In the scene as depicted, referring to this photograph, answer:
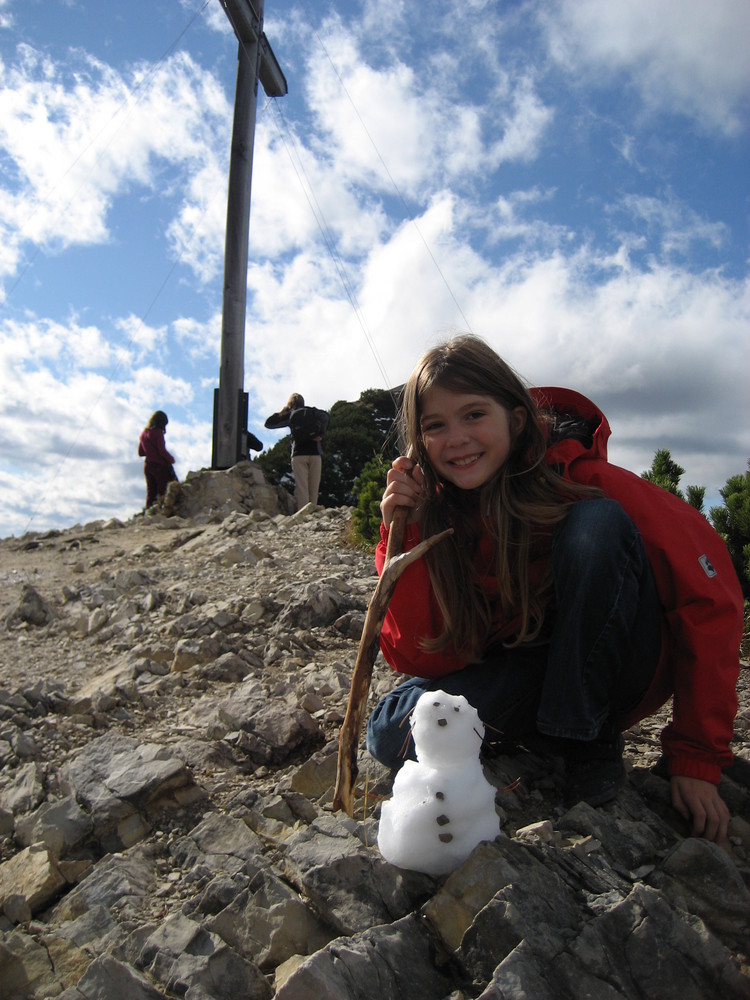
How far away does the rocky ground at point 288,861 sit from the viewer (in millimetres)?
1401

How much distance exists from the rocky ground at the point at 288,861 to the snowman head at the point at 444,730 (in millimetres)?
212

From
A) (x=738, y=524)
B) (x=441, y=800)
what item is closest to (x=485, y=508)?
(x=441, y=800)

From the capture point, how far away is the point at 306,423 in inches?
351

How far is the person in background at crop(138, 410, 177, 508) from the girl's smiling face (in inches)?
332

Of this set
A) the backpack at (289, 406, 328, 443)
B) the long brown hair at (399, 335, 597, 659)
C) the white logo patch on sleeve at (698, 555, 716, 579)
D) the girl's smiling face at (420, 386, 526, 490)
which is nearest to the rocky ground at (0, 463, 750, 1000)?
the long brown hair at (399, 335, 597, 659)

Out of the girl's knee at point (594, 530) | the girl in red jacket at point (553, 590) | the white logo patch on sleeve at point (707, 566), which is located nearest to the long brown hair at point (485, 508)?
the girl in red jacket at point (553, 590)

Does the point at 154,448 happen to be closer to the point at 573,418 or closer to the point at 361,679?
the point at 573,418

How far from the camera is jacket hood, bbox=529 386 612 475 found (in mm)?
2348

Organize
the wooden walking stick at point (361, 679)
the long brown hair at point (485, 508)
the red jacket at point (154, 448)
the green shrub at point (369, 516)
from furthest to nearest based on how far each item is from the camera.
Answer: the red jacket at point (154, 448) → the green shrub at point (369, 516) → the long brown hair at point (485, 508) → the wooden walking stick at point (361, 679)

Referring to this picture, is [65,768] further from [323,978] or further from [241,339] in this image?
[241,339]

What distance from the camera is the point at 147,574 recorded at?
6086 millimetres

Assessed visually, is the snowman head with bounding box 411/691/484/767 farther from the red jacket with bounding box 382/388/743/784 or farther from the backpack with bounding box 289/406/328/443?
the backpack with bounding box 289/406/328/443

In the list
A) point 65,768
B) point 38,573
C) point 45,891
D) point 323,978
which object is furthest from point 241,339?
point 323,978

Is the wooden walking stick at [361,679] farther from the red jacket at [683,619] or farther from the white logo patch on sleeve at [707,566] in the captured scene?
the white logo patch on sleeve at [707,566]
